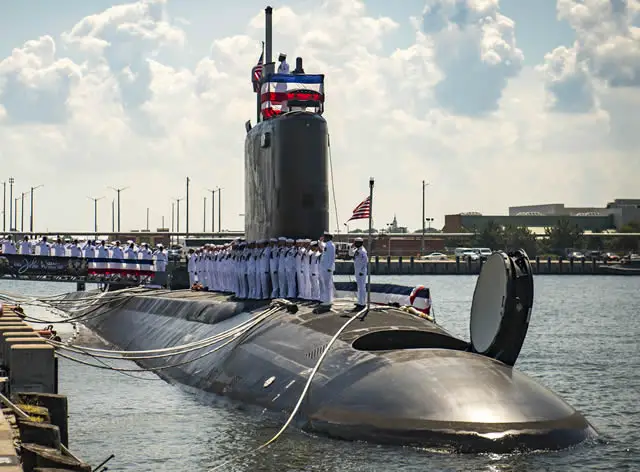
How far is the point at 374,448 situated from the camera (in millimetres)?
11219

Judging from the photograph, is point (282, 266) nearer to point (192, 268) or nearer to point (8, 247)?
point (192, 268)

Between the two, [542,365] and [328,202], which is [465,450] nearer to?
[328,202]

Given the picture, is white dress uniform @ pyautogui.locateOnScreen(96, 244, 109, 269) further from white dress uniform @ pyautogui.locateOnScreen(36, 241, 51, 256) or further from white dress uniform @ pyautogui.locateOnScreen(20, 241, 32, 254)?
white dress uniform @ pyautogui.locateOnScreen(20, 241, 32, 254)

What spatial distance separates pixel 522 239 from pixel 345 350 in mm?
96365

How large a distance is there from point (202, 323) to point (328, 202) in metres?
3.34

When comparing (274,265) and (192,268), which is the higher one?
(274,265)

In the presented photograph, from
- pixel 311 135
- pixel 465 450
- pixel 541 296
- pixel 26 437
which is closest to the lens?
pixel 26 437

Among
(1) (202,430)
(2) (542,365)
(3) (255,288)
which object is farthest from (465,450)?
(2) (542,365)

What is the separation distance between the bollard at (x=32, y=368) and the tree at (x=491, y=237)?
96.3 meters

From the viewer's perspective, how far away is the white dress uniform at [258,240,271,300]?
18891 millimetres

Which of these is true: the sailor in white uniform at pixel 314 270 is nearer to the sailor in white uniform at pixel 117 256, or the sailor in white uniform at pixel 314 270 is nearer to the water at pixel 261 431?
the water at pixel 261 431

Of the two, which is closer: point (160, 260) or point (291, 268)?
point (291, 268)

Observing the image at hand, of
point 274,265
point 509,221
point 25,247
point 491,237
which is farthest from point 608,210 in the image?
point 274,265

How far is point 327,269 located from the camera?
1697cm
